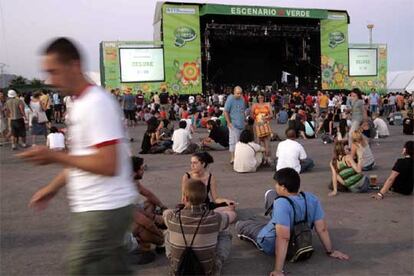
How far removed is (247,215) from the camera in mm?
6375

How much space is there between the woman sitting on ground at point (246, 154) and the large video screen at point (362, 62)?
26.9 m

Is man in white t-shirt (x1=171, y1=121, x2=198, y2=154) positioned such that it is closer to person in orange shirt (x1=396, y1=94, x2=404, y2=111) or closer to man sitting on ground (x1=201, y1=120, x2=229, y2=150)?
man sitting on ground (x1=201, y1=120, x2=229, y2=150)

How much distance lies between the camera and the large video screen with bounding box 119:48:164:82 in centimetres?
2852

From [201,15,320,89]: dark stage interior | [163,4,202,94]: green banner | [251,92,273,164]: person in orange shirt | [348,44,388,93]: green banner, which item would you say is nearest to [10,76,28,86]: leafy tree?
[201,15,320,89]: dark stage interior

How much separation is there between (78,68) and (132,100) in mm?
17050

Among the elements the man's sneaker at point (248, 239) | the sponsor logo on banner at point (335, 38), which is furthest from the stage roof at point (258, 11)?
the man's sneaker at point (248, 239)

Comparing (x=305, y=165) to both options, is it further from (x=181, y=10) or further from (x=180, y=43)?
(x=181, y=10)

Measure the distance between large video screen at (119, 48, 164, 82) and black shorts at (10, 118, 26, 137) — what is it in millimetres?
15324

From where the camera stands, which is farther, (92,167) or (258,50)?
(258,50)

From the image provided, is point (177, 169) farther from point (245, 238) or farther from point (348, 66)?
point (348, 66)

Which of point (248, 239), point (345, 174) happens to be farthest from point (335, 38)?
point (248, 239)

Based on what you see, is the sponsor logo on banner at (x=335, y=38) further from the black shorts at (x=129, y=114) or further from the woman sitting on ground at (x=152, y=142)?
the woman sitting on ground at (x=152, y=142)

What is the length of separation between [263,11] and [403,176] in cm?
2504

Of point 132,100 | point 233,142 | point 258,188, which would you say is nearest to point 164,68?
point 132,100
